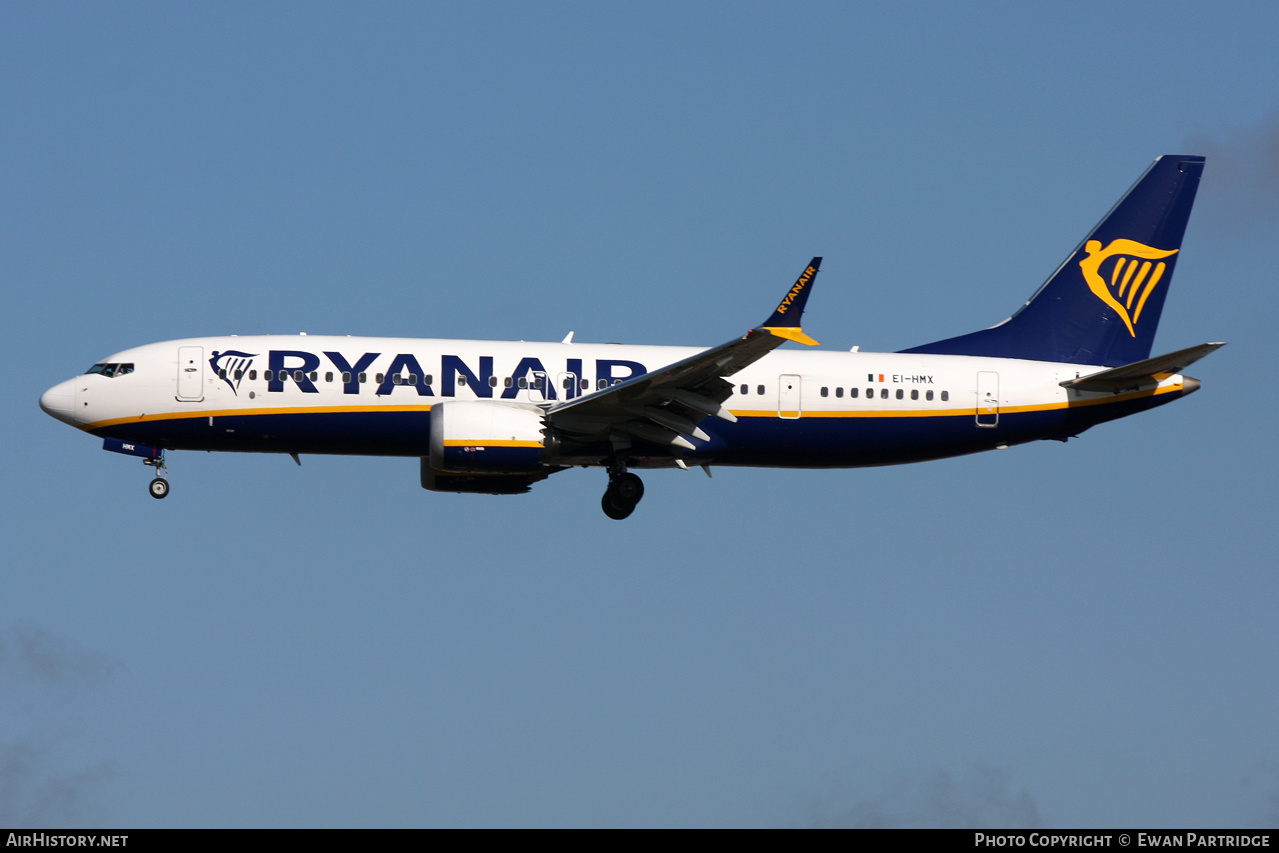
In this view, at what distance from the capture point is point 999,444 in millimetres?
43188

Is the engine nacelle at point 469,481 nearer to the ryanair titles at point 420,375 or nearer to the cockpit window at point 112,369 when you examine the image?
the ryanair titles at point 420,375

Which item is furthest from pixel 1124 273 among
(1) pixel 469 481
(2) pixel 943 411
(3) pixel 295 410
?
(3) pixel 295 410

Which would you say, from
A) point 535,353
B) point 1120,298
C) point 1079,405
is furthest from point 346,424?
point 1120,298

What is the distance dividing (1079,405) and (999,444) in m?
2.30

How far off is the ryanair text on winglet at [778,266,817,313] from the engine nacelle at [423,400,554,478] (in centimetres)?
736

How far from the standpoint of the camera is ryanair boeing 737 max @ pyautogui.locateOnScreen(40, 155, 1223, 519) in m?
39.3

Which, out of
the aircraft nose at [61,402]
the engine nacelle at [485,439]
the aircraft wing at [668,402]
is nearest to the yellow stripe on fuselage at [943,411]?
the aircraft wing at [668,402]

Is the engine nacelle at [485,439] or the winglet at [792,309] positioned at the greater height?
the winglet at [792,309]

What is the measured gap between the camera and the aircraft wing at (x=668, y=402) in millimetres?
37534

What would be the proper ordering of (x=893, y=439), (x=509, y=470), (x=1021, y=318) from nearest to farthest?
(x=509, y=470) → (x=893, y=439) → (x=1021, y=318)

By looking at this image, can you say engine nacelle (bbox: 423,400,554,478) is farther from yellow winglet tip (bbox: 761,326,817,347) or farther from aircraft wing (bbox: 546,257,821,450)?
yellow winglet tip (bbox: 761,326,817,347)

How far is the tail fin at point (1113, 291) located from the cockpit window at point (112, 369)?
67.0 feet
